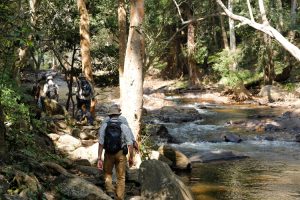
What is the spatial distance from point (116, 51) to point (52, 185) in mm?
13092

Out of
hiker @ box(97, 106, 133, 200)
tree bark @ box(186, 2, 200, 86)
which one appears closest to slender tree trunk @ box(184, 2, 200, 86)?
tree bark @ box(186, 2, 200, 86)

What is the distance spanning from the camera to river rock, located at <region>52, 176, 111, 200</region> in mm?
7062

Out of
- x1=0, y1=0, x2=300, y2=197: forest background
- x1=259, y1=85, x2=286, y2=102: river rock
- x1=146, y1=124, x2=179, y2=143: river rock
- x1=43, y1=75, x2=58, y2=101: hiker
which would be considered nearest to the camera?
x1=0, y1=0, x2=300, y2=197: forest background

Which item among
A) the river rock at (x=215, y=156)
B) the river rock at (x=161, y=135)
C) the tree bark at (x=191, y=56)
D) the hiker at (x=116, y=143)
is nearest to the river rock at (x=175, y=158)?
the river rock at (x=215, y=156)

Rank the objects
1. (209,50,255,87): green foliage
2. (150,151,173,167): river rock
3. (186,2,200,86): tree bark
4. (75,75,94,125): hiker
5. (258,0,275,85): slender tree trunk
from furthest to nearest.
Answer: (186,2,200,86): tree bark, (258,0,275,85): slender tree trunk, (209,50,255,87): green foliage, (75,75,94,125): hiker, (150,151,173,167): river rock

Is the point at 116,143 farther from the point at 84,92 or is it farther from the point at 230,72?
the point at 230,72

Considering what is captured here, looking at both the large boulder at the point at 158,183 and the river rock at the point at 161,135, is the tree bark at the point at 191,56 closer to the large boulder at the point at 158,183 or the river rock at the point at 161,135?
the river rock at the point at 161,135

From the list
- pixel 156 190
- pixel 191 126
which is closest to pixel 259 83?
pixel 191 126

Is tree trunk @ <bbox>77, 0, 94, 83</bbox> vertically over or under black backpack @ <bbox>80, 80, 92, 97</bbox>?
over

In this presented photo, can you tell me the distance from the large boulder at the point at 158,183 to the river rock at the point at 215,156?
5.92 meters

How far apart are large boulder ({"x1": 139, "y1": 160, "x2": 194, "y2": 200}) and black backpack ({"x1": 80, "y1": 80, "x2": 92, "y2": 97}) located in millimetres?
7229

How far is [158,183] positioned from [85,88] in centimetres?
774

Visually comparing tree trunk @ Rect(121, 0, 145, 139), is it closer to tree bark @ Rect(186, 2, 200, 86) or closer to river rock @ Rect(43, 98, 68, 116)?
river rock @ Rect(43, 98, 68, 116)


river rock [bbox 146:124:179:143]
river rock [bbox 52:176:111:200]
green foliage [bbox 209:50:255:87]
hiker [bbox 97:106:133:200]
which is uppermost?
green foliage [bbox 209:50:255:87]
